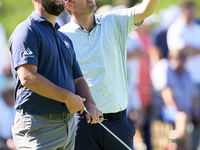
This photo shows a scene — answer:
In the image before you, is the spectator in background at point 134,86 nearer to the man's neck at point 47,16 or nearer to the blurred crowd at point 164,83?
the blurred crowd at point 164,83

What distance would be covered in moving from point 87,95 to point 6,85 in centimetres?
374

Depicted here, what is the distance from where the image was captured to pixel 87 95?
11.7 ft

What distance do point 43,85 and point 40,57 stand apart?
272mm

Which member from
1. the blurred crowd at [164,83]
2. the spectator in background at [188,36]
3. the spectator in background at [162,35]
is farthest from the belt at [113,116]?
the spectator in background at [162,35]

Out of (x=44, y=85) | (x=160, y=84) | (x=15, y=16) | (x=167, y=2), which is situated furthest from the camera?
(x=167, y=2)

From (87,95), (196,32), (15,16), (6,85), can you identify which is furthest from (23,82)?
(15,16)

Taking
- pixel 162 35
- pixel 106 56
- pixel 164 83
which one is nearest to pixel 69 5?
pixel 106 56

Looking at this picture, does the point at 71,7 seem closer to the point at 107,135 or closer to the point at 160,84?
the point at 107,135

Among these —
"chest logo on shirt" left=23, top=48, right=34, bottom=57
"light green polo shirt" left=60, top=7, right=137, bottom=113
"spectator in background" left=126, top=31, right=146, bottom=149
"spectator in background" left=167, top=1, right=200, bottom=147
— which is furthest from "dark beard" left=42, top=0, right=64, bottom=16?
"spectator in background" left=167, top=1, right=200, bottom=147

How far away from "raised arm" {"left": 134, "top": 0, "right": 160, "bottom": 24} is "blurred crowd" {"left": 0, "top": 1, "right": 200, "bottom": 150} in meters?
3.10

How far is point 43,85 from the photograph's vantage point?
10.1 ft

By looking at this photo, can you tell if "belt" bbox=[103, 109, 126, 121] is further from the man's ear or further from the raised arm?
the man's ear

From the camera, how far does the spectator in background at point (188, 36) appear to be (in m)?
7.71

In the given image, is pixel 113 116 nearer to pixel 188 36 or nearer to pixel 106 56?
pixel 106 56
